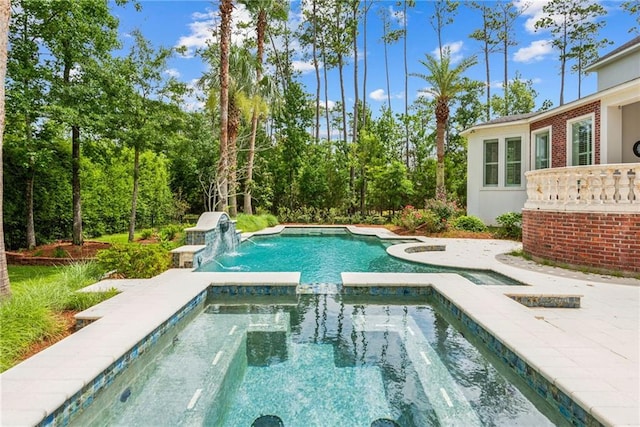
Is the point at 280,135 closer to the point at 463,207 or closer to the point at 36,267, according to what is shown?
the point at 463,207

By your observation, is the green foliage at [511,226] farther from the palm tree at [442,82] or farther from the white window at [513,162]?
the palm tree at [442,82]

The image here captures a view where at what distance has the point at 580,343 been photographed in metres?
4.11

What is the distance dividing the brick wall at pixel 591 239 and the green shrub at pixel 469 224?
19.3 ft

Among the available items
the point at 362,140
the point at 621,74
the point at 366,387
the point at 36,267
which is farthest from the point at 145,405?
the point at 362,140

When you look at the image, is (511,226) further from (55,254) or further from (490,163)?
(55,254)

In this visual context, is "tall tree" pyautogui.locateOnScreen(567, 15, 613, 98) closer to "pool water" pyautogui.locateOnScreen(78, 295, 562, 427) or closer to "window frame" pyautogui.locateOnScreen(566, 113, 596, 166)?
"window frame" pyautogui.locateOnScreen(566, 113, 596, 166)

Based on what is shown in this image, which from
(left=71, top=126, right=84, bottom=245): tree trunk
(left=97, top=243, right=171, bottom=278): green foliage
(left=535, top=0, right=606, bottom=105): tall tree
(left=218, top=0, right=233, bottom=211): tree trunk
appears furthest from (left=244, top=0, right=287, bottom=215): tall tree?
(left=535, top=0, right=606, bottom=105): tall tree

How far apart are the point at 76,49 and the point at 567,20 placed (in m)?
30.6

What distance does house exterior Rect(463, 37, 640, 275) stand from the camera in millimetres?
7699

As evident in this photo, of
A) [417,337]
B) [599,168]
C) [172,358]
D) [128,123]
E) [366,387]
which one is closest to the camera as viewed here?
[366,387]

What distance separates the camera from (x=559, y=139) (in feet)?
43.4

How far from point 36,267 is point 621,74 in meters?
18.9

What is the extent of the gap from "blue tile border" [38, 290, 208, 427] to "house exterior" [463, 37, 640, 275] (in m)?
8.29

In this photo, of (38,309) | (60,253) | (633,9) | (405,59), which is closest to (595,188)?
(38,309)
